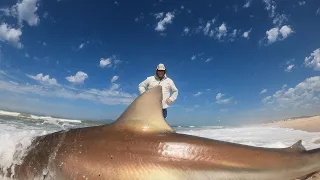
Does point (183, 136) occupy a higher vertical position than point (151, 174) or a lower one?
higher

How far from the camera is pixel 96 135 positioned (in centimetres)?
324

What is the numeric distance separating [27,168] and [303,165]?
3105 millimetres

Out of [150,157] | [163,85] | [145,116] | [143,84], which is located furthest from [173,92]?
[150,157]

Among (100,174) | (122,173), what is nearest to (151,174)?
(122,173)

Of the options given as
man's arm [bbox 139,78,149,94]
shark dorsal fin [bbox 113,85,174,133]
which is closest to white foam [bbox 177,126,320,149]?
man's arm [bbox 139,78,149,94]

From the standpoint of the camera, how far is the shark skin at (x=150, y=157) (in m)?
2.89

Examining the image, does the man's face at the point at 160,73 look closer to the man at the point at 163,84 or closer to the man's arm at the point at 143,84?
the man at the point at 163,84

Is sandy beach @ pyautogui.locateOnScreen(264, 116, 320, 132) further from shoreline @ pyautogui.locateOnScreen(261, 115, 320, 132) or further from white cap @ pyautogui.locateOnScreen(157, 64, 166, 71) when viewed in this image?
white cap @ pyautogui.locateOnScreen(157, 64, 166, 71)

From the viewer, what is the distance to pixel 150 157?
9.66 ft

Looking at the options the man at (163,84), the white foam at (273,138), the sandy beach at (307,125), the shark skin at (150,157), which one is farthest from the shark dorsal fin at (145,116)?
the sandy beach at (307,125)

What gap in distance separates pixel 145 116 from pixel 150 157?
1.94ft

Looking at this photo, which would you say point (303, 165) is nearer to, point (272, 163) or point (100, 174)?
point (272, 163)

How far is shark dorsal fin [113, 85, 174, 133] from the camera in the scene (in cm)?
328

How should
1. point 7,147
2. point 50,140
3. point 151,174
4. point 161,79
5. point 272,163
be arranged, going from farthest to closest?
1. point 161,79
2. point 7,147
3. point 50,140
4. point 272,163
5. point 151,174
